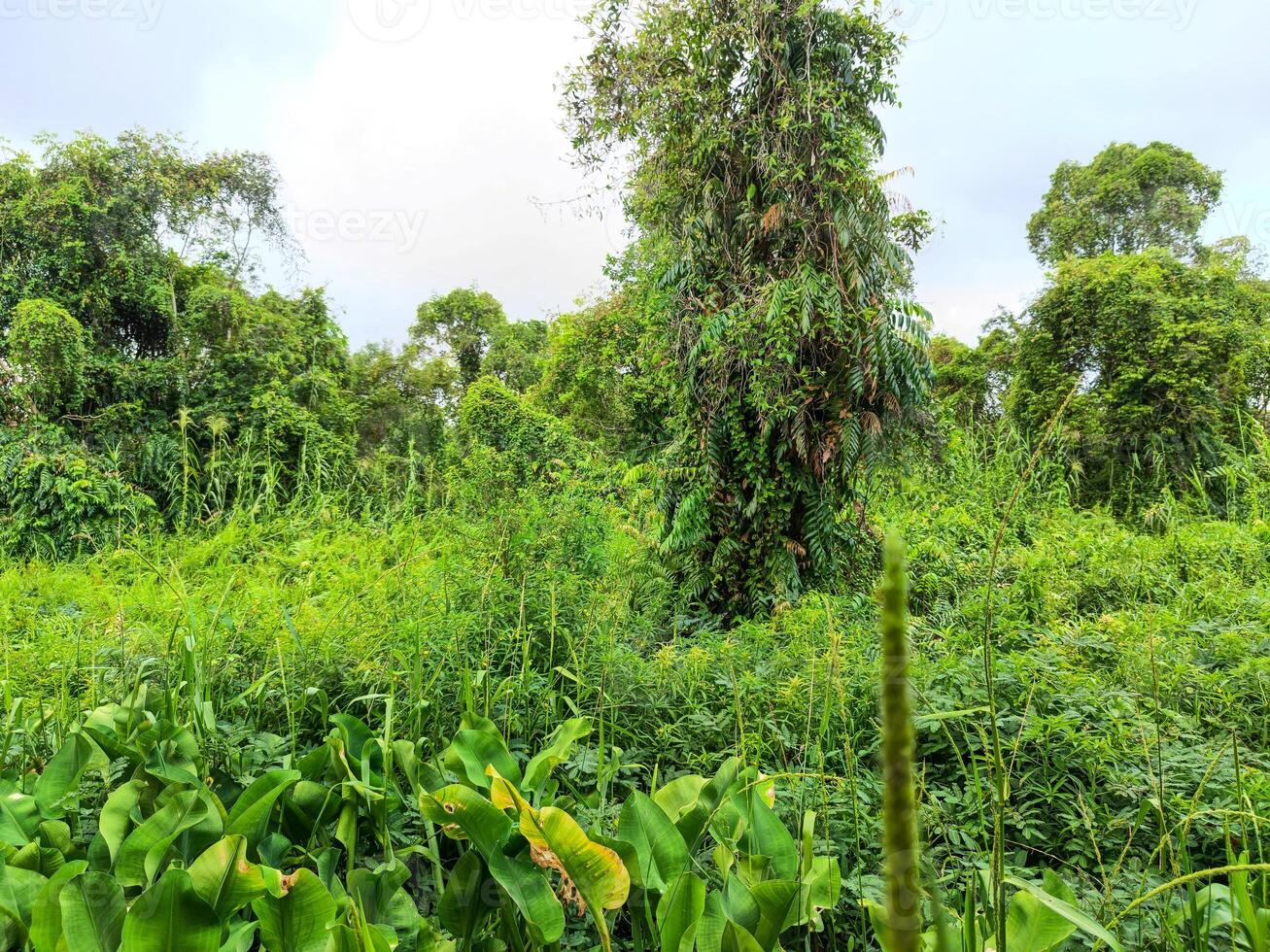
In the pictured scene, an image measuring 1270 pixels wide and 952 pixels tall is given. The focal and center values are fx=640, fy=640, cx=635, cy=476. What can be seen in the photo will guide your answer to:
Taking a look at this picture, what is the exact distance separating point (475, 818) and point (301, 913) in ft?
0.66

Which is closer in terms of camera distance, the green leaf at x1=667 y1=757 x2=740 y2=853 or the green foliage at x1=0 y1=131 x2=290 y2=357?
the green leaf at x1=667 y1=757 x2=740 y2=853

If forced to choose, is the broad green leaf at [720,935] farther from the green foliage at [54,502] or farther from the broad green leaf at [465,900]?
the green foliage at [54,502]

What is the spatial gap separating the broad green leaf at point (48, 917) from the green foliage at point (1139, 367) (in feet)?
18.8

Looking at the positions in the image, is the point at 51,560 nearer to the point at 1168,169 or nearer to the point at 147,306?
the point at 147,306

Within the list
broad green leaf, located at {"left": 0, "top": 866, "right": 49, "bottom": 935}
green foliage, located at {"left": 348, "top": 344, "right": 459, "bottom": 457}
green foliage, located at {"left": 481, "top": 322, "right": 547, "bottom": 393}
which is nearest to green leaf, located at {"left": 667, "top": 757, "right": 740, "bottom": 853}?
broad green leaf, located at {"left": 0, "top": 866, "right": 49, "bottom": 935}

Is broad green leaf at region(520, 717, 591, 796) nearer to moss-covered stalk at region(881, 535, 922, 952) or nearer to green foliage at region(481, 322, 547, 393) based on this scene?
moss-covered stalk at region(881, 535, 922, 952)

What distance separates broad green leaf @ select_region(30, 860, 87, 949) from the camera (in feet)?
2.25

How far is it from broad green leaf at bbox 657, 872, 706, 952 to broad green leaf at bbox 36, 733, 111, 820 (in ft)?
2.99

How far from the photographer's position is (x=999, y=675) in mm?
1611

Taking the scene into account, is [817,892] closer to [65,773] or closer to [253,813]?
[253,813]

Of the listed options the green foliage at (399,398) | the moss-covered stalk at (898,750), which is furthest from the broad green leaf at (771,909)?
the green foliage at (399,398)

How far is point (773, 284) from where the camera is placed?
2893 mm

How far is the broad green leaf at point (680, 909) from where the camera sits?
27.9 inches

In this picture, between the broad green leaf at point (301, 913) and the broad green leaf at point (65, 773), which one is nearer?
the broad green leaf at point (301, 913)
